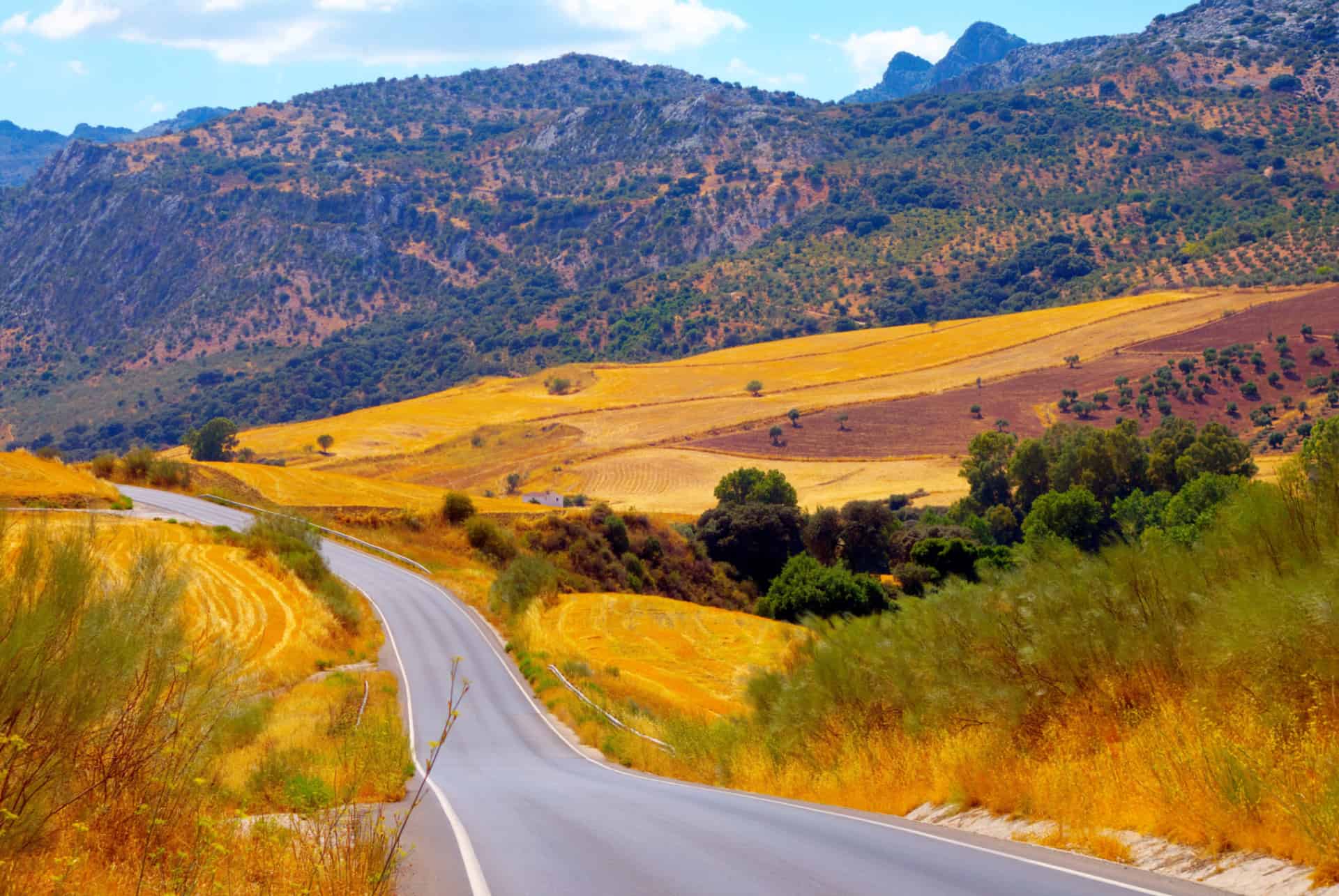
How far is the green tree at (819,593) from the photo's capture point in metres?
45.8

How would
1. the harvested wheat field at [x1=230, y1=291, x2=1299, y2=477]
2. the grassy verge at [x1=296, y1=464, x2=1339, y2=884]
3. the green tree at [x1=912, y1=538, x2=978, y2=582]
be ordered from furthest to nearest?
the harvested wheat field at [x1=230, y1=291, x2=1299, y2=477], the green tree at [x1=912, y1=538, x2=978, y2=582], the grassy verge at [x1=296, y1=464, x2=1339, y2=884]

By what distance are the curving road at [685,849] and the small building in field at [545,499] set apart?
56977 millimetres

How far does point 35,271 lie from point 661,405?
136 m

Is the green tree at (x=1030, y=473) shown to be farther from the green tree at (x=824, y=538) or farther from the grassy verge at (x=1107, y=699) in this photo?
the grassy verge at (x=1107, y=699)

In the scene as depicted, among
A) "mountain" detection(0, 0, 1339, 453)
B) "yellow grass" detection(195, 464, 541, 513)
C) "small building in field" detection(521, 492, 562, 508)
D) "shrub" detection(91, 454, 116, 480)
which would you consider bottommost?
"small building in field" detection(521, 492, 562, 508)

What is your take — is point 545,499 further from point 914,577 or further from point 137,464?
point 914,577

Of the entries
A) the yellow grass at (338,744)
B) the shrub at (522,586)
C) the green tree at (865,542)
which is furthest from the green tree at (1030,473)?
the yellow grass at (338,744)

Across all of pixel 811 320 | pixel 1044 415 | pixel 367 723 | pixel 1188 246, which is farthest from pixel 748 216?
pixel 367 723

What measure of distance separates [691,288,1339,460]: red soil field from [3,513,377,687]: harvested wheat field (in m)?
57.7

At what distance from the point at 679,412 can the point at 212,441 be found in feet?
144

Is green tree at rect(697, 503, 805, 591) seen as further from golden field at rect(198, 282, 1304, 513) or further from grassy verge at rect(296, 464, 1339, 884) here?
grassy verge at rect(296, 464, 1339, 884)

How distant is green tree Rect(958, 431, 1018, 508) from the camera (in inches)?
2630

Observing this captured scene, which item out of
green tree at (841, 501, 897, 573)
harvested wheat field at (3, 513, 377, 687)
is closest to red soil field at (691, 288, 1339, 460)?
Result: green tree at (841, 501, 897, 573)

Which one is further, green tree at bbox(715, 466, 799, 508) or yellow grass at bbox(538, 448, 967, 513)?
yellow grass at bbox(538, 448, 967, 513)
